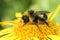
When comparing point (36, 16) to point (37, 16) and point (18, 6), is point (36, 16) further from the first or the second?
point (18, 6)

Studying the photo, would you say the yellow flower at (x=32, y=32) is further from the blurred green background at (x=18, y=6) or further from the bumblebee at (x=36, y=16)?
the blurred green background at (x=18, y=6)

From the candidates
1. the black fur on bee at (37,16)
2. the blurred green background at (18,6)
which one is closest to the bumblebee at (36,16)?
the black fur on bee at (37,16)

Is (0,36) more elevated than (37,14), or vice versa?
(37,14)

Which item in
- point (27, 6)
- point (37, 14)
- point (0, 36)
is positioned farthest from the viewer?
point (27, 6)

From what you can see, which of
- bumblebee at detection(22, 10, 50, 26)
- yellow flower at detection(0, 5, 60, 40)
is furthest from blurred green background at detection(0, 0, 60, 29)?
bumblebee at detection(22, 10, 50, 26)

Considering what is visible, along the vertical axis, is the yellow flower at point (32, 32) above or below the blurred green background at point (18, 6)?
below

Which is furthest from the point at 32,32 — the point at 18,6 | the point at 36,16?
the point at 18,6

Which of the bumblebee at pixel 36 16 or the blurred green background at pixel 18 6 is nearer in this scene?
the bumblebee at pixel 36 16

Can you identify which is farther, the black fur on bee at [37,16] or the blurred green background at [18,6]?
the blurred green background at [18,6]

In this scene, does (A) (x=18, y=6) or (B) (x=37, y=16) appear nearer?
(B) (x=37, y=16)

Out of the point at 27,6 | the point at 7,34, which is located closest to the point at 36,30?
the point at 7,34

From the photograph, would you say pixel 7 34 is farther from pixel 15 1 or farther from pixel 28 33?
pixel 15 1
